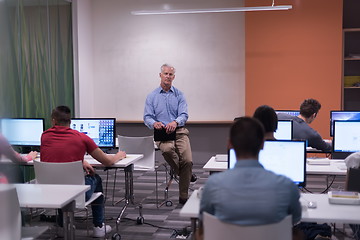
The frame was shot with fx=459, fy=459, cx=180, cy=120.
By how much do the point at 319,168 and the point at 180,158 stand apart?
6.23ft

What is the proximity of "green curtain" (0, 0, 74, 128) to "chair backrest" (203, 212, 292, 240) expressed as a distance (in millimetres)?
3912

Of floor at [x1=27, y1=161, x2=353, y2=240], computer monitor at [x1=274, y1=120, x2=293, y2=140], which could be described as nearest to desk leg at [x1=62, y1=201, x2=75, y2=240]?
floor at [x1=27, y1=161, x2=353, y2=240]

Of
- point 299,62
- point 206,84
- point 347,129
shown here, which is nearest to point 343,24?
point 299,62

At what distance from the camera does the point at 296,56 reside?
7.87 meters

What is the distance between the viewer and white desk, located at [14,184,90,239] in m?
2.76

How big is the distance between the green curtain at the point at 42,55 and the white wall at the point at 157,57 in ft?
1.66

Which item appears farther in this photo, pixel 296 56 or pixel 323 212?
pixel 296 56

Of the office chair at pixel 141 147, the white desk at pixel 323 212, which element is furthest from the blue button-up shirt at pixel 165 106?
the white desk at pixel 323 212

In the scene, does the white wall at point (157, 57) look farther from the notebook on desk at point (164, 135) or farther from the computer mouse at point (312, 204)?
the computer mouse at point (312, 204)

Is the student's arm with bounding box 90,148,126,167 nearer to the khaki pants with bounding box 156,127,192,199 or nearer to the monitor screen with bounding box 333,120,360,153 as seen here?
the khaki pants with bounding box 156,127,192,199

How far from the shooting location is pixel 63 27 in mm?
A: 7621

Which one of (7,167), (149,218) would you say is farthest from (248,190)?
(149,218)

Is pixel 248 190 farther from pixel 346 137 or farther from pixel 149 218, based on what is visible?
pixel 149 218

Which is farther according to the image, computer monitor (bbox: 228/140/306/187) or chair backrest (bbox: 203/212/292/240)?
computer monitor (bbox: 228/140/306/187)
